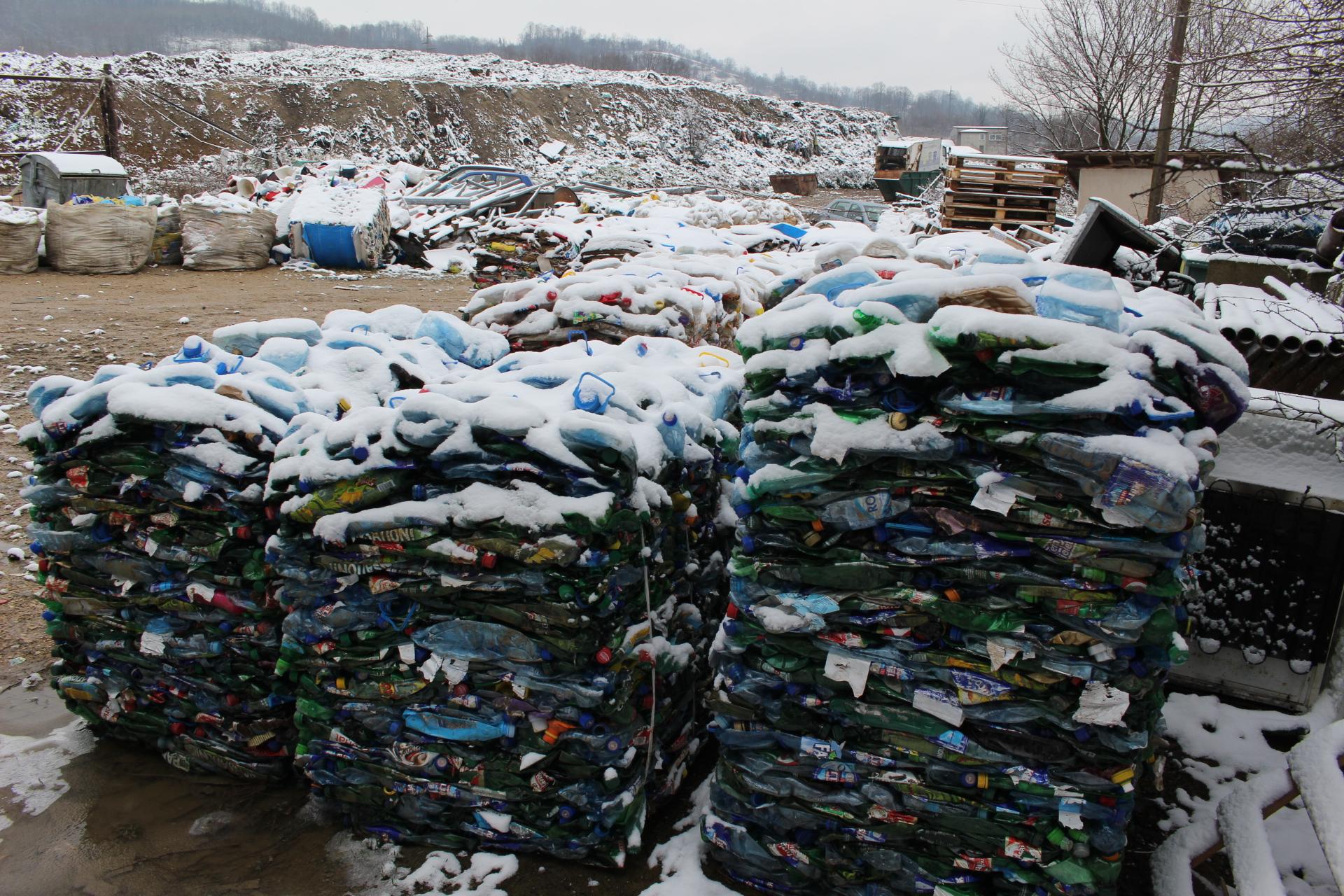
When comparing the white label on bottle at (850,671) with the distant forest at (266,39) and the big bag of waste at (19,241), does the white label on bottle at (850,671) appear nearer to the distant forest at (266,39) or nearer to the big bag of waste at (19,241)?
the big bag of waste at (19,241)

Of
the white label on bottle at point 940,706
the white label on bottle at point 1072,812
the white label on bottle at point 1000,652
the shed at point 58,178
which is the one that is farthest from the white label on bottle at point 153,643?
the shed at point 58,178

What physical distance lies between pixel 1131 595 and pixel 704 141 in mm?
48391

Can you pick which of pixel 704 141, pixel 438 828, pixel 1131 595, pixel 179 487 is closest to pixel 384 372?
pixel 179 487

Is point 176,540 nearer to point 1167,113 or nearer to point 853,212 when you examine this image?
point 1167,113

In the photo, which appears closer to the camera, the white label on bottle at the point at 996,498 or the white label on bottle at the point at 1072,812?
the white label on bottle at the point at 996,498

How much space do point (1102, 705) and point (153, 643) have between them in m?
3.71

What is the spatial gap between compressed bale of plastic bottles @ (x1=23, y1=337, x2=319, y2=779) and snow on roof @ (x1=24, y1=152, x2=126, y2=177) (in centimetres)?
1592

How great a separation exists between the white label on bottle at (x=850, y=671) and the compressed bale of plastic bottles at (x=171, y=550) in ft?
7.43

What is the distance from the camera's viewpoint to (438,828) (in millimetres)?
3363

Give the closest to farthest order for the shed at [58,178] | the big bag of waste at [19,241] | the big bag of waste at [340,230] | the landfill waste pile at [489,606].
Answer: the landfill waste pile at [489,606], the big bag of waste at [19,241], the big bag of waste at [340,230], the shed at [58,178]

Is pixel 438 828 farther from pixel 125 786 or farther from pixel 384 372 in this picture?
pixel 384 372

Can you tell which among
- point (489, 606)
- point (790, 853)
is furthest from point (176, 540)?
point (790, 853)

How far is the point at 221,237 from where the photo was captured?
14359 millimetres

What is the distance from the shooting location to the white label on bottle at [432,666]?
316 centimetres
